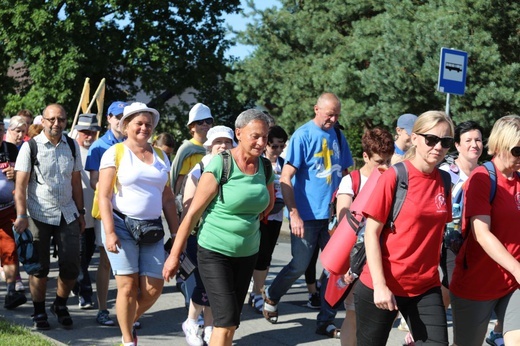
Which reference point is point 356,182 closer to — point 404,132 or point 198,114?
point 404,132

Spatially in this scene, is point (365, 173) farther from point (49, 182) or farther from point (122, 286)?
point (49, 182)

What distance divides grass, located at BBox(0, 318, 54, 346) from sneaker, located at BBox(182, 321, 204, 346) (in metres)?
1.11

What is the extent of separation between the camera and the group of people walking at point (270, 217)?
14.6ft

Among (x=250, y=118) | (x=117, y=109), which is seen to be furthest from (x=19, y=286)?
(x=250, y=118)

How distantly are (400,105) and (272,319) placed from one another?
40.5ft

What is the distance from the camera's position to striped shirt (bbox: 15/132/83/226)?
706cm

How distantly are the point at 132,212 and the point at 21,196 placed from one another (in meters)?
1.40

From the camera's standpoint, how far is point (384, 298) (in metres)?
4.29

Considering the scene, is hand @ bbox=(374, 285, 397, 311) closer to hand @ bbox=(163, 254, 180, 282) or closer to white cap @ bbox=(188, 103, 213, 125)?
hand @ bbox=(163, 254, 180, 282)

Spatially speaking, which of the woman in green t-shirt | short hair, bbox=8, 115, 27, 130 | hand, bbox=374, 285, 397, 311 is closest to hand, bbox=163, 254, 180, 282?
the woman in green t-shirt

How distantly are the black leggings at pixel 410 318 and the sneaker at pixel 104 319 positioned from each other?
3324 mm

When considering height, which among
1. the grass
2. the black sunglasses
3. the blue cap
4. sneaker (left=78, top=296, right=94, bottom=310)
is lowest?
sneaker (left=78, top=296, right=94, bottom=310)

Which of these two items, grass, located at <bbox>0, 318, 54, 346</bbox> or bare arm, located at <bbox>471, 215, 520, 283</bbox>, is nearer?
bare arm, located at <bbox>471, 215, 520, 283</bbox>

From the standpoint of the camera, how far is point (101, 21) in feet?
104
